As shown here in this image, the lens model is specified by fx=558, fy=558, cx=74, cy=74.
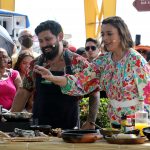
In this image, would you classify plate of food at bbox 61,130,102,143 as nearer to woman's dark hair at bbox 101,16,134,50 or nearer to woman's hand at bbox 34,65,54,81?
woman's hand at bbox 34,65,54,81

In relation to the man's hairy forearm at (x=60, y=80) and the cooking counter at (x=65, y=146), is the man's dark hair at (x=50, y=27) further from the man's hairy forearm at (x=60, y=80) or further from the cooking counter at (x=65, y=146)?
the cooking counter at (x=65, y=146)

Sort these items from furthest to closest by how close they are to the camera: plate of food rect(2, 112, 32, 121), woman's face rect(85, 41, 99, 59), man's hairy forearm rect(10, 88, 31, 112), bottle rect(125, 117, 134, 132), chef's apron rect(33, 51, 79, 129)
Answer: woman's face rect(85, 41, 99, 59), man's hairy forearm rect(10, 88, 31, 112), chef's apron rect(33, 51, 79, 129), plate of food rect(2, 112, 32, 121), bottle rect(125, 117, 134, 132)

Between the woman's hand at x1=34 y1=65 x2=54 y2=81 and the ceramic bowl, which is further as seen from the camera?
the woman's hand at x1=34 y1=65 x2=54 y2=81

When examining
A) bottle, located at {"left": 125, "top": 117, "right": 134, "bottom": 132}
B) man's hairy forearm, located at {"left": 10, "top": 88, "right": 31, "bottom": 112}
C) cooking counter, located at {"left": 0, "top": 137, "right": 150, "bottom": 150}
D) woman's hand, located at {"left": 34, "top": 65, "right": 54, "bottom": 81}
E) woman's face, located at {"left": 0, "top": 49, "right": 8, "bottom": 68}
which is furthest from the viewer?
woman's face, located at {"left": 0, "top": 49, "right": 8, "bottom": 68}

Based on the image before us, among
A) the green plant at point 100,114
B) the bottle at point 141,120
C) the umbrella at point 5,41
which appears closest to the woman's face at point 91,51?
the green plant at point 100,114

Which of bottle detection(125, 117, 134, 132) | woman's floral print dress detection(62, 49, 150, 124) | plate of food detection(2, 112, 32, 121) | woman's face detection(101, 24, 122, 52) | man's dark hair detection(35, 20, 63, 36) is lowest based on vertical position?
bottle detection(125, 117, 134, 132)

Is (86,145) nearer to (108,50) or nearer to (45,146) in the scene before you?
(45,146)

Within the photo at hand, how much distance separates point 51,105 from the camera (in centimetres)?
500

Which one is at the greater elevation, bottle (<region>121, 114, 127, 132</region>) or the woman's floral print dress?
the woman's floral print dress

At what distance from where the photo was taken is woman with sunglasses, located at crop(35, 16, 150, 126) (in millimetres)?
4516

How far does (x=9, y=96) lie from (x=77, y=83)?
2.18m

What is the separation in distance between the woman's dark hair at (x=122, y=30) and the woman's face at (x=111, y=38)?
1.1 inches

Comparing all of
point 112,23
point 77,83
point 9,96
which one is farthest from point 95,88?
point 9,96

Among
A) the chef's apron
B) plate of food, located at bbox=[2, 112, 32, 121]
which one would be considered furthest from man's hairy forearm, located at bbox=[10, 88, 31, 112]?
plate of food, located at bbox=[2, 112, 32, 121]
